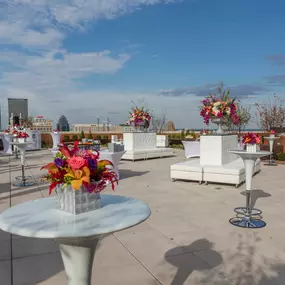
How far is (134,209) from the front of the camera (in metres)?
1.69

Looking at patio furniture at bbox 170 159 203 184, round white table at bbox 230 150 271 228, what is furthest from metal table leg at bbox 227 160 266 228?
patio furniture at bbox 170 159 203 184

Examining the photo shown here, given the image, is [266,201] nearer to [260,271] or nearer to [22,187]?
[260,271]

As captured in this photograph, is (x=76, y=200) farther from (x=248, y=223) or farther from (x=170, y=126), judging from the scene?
(x=170, y=126)

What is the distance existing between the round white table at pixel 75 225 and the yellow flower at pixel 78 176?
19 centimetres

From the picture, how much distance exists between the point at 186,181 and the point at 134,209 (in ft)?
18.1

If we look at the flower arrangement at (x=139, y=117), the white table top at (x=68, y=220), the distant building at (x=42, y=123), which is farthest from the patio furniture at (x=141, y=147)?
the distant building at (x=42, y=123)

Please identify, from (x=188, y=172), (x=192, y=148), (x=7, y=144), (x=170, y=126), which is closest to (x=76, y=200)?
(x=188, y=172)

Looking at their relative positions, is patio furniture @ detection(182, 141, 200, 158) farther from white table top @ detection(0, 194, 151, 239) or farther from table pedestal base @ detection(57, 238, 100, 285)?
table pedestal base @ detection(57, 238, 100, 285)

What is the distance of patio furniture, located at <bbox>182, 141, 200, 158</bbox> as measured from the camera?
465 inches

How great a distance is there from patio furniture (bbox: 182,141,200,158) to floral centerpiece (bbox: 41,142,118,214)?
33.9 ft

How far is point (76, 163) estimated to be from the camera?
1.54 metres

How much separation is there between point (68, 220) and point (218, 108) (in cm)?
595

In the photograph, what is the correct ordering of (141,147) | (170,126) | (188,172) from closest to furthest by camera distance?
(188,172)
(141,147)
(170,126)

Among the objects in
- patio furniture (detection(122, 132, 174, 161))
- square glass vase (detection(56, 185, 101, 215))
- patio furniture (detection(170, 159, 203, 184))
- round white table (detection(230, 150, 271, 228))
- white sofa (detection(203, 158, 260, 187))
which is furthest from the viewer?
patio furniture (detection(122, 132, 174, 161))
